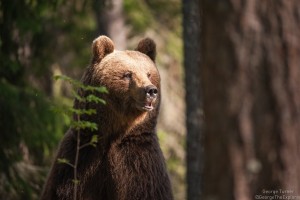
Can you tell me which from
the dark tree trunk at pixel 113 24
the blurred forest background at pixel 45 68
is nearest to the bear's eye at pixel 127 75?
the blurred forest background at pixel 45 68

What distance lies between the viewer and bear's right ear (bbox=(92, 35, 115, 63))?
820 centimetres

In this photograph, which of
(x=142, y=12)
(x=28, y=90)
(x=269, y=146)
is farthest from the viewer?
(x=142, y=12)

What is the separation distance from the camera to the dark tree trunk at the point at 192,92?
10.6 metres

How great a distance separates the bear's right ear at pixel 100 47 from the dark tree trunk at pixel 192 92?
8.40 ft

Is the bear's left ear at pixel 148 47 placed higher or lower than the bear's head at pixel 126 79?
higher

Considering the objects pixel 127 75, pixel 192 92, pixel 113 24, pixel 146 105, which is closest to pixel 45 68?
pixel 113 24

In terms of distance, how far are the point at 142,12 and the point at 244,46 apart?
38.7 ft

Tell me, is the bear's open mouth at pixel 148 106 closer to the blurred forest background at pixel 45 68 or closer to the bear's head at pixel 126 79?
the bear's head at pixel 126 79

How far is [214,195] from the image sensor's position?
4.39m

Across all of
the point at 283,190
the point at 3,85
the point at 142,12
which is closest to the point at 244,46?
the point at 283,190

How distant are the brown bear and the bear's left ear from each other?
497 millimetres

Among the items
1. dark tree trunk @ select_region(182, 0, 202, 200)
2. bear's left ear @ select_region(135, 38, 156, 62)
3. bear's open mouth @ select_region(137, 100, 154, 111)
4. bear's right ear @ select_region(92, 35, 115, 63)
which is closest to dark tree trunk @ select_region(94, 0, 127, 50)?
dark tree trunk @ select_region(182, 0, 202, 200)

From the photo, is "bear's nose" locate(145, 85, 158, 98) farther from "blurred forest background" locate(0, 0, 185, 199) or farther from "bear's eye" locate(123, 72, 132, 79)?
"blurred forest background" locate(0, 0, 185, 199)

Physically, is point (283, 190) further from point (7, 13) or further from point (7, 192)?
point (7, 13)
